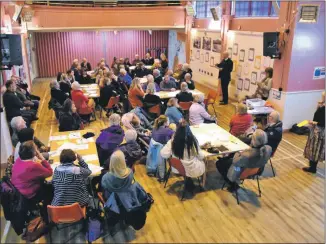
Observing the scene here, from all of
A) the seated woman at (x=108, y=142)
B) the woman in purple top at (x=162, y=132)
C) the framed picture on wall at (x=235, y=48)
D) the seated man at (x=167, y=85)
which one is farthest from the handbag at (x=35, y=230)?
the framed picture on wall at (x=235, y=48)

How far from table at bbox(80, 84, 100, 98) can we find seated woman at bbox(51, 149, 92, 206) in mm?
4712

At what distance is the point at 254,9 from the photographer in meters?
9.28

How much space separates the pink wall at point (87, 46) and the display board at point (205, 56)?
3.57 m

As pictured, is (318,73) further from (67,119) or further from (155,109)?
(67,119)

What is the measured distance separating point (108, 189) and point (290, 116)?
218 inches

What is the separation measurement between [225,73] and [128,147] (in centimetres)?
612

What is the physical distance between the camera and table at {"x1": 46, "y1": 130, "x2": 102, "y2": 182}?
4.22 metres

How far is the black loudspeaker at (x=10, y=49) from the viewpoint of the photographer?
5.67 m

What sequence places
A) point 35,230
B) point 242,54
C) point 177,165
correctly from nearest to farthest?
point 35,230
point 177,165
point 242,54

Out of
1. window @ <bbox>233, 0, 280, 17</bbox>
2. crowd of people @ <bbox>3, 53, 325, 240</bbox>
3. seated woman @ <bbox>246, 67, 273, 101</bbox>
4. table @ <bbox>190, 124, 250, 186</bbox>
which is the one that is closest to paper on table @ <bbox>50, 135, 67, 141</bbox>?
crowd of people @ <bbox>3, 53, 325, 240</bbox>

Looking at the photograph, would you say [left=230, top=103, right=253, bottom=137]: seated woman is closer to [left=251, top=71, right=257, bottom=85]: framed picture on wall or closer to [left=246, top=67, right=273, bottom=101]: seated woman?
[left=246, top=67, right=273, bottom=101]: seated woman

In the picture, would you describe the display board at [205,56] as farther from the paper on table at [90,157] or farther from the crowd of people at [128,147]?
the paper on table at [90,157]

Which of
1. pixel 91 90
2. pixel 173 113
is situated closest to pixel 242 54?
pixel 173 113

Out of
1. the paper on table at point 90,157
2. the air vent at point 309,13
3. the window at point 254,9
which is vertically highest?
the window at point 254,9
